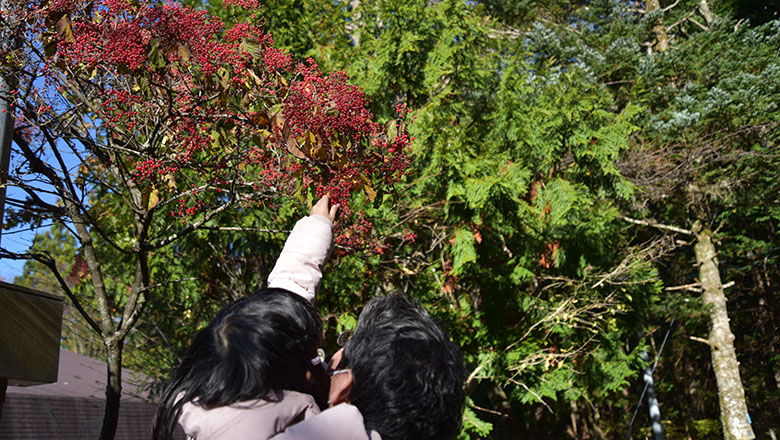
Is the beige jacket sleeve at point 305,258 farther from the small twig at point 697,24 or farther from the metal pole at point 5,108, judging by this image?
the small twig at point 697,24

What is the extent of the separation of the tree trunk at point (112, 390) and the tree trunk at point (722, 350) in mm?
9742

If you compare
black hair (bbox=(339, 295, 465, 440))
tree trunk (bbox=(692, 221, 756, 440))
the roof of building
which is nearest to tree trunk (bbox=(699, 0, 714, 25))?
tree trunk (bbox=(692, 221, 756, 440))

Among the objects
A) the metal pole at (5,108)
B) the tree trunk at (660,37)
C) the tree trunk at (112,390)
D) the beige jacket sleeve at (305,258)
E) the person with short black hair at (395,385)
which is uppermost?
the tree trunk at (660,37)

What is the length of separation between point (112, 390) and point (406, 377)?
8.22 ft

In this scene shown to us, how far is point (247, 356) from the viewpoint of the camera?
1162mm

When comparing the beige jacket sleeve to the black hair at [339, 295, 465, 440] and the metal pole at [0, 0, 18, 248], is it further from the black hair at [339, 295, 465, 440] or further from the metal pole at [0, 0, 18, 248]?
the metal pole at [0, 0, 18, 248]

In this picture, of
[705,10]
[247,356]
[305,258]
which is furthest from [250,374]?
[705,10]

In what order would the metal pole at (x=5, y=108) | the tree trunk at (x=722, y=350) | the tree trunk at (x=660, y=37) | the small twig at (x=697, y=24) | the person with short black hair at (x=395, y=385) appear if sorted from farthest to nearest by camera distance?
the tree trunk at (x=660, y=37)
the small twig at (x=697, y=24)
the tree trunk at (x=722, y=350)
the metal pole at (x=5, y=108)
the person with short black hair at (x=395, y=385)

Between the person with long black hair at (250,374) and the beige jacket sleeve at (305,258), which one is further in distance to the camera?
the beige jacket sleeve at (305,258)

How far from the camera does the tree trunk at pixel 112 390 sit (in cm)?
312

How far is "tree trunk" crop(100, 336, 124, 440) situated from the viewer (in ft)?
10.2

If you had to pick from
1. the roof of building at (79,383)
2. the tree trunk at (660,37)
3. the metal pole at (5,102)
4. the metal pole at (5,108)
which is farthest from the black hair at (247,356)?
the tree trunk at (660,37)

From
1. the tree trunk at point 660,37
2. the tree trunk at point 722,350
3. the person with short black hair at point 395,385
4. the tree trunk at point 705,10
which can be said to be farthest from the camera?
the tree trunk at point 705,10

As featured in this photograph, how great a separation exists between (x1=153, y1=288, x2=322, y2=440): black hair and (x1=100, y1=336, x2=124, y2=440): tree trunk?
6.95 feet
